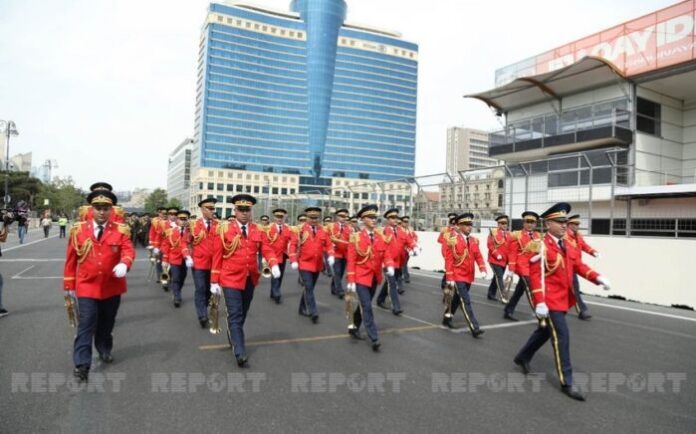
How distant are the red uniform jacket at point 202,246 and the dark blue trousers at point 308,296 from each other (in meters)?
1.80

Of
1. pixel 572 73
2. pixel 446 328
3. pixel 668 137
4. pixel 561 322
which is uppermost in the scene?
pixel 572 73

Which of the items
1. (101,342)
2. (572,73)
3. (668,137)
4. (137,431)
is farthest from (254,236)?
(668,137)

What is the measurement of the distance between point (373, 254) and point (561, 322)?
269 centimetres

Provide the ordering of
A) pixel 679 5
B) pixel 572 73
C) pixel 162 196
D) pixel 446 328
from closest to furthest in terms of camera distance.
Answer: pixel 446 328, pixel 679 5, pixel 572 73, pixel 162 196

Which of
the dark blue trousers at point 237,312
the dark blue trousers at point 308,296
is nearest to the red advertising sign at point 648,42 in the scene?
the dark blue trousers at point 308,296

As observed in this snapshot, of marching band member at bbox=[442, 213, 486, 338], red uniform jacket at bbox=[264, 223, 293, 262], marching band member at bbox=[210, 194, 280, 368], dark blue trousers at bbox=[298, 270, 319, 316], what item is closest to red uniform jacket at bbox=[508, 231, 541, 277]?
marching band member at bbox=[442, 213, 486, 338]

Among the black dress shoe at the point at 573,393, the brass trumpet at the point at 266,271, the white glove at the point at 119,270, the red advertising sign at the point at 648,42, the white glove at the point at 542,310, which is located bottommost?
the black dress shoe at the point at 573,393

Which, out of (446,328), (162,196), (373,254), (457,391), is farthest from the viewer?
(162,196)

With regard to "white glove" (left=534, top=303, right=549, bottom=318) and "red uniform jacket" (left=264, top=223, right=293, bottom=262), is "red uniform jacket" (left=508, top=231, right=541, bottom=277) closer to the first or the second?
"white glove" (left=534, top=303, right=549, bottom=318)

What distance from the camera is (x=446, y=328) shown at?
7.42 metres

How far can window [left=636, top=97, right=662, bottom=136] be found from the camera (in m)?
23.1

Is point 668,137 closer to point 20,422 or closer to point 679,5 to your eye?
point 679,5

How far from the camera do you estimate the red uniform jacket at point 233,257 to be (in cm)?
541

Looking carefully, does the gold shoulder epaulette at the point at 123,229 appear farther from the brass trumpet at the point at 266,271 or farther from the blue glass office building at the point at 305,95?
the blue glass office building at the point at 305,95
